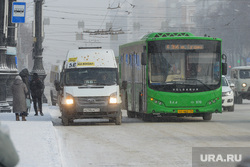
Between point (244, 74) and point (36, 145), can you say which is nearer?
point (36, 145)

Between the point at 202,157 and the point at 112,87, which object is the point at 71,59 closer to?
the point at 112,87

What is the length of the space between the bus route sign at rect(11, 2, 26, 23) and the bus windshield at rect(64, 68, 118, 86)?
4.90m

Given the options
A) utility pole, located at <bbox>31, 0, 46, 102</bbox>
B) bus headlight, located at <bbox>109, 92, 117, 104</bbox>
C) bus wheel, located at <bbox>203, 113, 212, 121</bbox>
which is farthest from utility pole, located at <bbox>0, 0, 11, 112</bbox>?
A: utility pole, located at <bbox>31, 0, 46, 102</bbox>

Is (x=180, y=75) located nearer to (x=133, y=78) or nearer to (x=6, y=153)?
(x=133, y=78)

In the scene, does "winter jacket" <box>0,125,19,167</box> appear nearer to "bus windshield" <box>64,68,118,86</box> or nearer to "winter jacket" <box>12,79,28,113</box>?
"bus windshield" <box>64,68,118,86</box>

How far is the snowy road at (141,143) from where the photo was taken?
10836 millimetres

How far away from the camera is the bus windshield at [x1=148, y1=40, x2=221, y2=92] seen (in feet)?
71.1

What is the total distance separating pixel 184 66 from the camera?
71.4ft

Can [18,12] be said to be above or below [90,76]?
above

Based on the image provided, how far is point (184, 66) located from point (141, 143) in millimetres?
7988

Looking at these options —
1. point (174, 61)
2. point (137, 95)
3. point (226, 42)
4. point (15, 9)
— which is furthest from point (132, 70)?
point (226, 42)

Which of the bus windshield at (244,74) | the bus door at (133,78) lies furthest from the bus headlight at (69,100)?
the bus windshield at (244,74)

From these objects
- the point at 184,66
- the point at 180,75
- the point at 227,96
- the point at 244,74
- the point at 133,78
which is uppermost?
the point at 184,66

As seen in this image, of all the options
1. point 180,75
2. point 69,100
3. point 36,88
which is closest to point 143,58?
point 180,75
